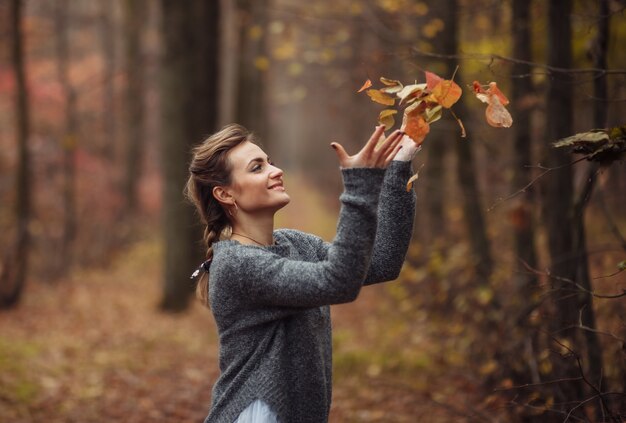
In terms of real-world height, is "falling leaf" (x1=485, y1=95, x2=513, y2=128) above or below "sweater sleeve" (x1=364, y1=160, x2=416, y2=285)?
above

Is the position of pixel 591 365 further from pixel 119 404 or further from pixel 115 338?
pixel 115 338

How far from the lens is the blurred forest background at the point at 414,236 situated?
4594mm

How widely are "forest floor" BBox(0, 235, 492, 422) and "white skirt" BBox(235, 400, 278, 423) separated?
1.93m

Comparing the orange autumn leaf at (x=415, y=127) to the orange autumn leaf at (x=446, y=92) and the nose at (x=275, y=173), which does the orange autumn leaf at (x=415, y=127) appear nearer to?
the orange autumn leaf at (x=446, y=92)

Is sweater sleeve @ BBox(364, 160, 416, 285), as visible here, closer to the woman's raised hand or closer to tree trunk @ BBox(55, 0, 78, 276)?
the woman's raised hand

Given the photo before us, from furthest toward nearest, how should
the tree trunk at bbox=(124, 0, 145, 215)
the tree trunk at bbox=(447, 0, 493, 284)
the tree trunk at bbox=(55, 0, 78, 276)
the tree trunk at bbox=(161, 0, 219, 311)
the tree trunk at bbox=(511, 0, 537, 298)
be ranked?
the tree trunk at bbox=(124, 0, 145, 215) → the tree trunk at bbox=(55, 0, 78, 276) → the tree trunk at bbox=(161, 0, 219, 311) → the tree trunk at bbox=(447, 0, 493, 284) → the tree trunk at bbox=(511, 0, 537, 298)

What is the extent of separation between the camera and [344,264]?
232 centimetres

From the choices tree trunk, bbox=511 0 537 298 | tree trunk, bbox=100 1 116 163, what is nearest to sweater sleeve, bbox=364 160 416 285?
tree trunk, bbox=511 0 537 298

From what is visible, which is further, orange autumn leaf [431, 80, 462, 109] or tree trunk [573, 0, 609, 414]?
tree trunk [573, 0, 609, 414]

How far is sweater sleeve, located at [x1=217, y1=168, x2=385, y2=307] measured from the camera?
2330 millimetres

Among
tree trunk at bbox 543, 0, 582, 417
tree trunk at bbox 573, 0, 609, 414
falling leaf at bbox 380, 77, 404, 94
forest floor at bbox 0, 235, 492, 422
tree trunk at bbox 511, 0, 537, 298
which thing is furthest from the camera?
tree trunk at bbox 511, 0, 537, 298

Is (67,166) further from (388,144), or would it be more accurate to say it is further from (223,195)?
(388,144)

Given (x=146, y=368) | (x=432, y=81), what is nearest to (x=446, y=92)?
(x=432, y=81)

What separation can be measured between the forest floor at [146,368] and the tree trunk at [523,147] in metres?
1.48
